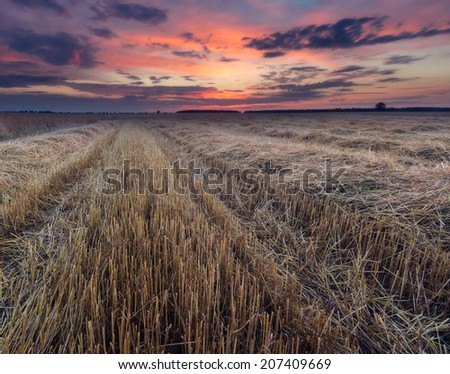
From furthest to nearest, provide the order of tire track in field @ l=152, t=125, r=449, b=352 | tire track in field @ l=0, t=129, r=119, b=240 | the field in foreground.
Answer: tire track in field @ l=0, t=129, r=119, b=240 < tire track in field @ l=152, t=125, r=449, b=352 < the field in foreground

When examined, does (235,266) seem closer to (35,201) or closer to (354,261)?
(354,261)

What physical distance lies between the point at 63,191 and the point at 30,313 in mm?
4215

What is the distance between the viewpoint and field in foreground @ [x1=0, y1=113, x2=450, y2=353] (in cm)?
193

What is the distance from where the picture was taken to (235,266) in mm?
2842

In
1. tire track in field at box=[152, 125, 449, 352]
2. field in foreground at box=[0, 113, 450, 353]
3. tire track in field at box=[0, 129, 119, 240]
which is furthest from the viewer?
tire track in field at box=[0, 129, 119, 240]

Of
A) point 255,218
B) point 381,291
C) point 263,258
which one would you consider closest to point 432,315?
point 381,291

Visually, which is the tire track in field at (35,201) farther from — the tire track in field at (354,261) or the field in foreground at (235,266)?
the tire track in field at (354,261)

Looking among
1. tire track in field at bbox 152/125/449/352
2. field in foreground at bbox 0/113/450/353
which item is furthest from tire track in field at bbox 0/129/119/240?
tire track in field at bbox 152/125/449/352

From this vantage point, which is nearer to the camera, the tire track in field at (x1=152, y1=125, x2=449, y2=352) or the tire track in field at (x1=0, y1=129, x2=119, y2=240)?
the tire track in field at (x1=152, y1=125, x2=449, y2=352)

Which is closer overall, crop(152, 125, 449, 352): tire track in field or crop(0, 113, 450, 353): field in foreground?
crop(0, 113, 450, 353): field in foreground

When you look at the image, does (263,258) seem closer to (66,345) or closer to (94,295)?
(94,295)

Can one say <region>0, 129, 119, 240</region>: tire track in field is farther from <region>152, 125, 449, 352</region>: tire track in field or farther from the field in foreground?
<region>152, 125, 449, 352</region>: tire track in field

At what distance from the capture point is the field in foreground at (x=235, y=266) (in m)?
1.93

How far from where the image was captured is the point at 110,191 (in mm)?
5441
